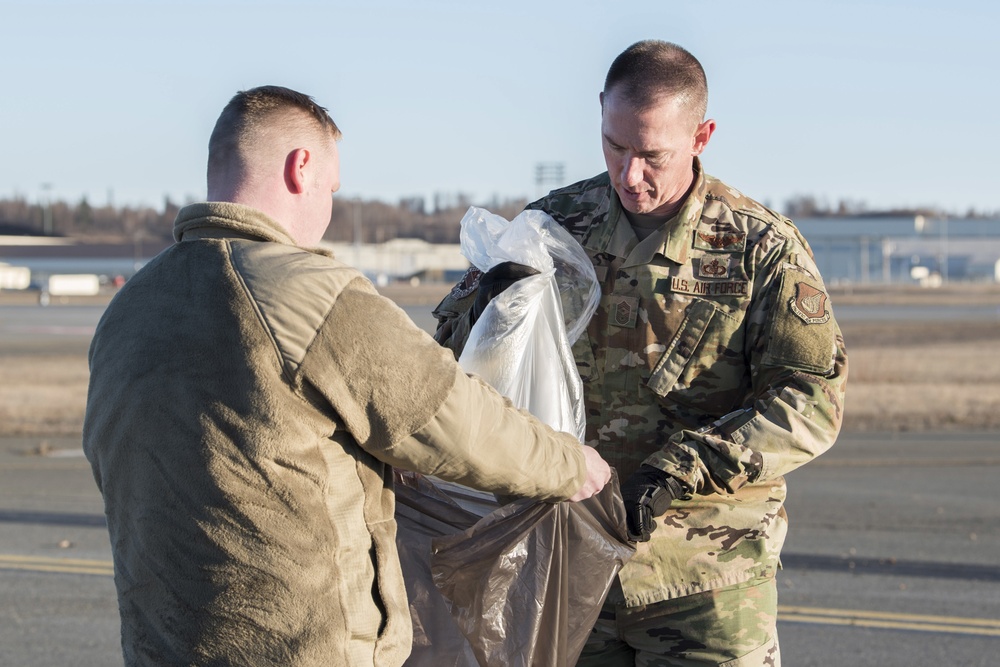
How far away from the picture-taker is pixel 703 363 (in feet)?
10.6

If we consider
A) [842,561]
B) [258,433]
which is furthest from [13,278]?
[258,433]

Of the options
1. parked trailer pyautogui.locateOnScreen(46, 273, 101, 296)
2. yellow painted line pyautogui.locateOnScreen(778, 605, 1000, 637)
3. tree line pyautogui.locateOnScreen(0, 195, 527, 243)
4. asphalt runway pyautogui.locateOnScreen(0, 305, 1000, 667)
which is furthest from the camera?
tree line pyautogui.locateOnScreen(0, 195, 527, 243)

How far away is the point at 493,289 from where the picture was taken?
3121 millimetres

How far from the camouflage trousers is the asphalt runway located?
8.72 ft

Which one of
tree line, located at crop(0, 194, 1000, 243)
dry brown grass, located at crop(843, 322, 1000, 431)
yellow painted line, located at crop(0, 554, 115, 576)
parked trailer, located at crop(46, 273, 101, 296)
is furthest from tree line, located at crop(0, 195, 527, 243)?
yellow painted line, located at crop(0, 554, 115, 576)

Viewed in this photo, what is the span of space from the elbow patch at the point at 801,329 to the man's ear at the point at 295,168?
140 centimetres

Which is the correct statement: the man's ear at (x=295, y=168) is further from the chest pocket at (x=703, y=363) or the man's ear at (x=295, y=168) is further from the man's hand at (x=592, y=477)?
the chest pocket at (x=703, y=363)

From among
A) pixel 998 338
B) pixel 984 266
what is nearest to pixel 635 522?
pixel 998 338

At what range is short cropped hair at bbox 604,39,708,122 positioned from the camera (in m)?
3.18

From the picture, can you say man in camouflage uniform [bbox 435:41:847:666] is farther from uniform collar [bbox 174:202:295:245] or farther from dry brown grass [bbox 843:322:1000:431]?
dry brown grass [bbox 843:322:1000:431]

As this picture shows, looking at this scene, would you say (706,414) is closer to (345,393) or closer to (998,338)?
(345,393)

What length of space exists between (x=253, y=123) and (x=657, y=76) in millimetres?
1294

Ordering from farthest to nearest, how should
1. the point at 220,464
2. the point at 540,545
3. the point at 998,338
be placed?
the point at 998,338, the point at 540,545, the point at 220,464

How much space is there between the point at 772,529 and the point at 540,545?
76 cm
